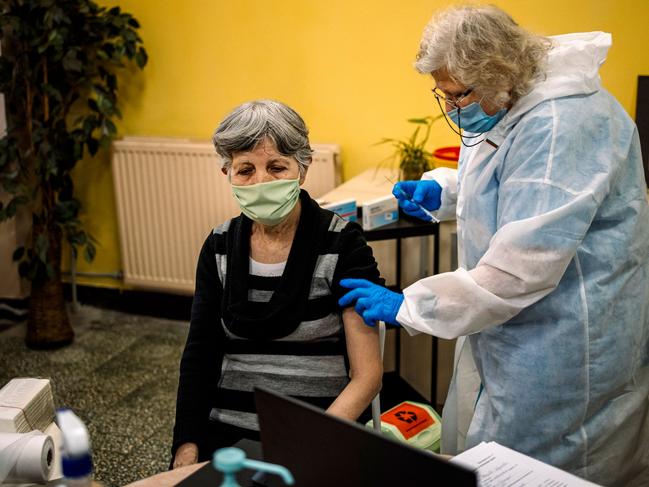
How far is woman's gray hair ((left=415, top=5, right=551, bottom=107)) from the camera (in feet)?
Result: 4.77

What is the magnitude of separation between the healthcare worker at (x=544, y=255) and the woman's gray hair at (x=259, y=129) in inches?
12.1

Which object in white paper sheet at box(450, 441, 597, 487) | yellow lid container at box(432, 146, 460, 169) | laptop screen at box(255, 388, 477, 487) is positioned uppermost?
yellow lid container at box(432, 146, 460, 169)

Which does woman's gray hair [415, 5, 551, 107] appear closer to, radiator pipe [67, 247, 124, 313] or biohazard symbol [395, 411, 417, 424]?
biohazard symbol [395, 411, 417, 424]

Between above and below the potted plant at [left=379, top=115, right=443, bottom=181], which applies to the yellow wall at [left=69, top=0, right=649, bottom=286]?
above

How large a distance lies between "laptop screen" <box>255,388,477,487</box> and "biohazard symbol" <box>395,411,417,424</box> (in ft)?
4.03

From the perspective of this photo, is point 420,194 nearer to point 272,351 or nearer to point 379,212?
point 379,212

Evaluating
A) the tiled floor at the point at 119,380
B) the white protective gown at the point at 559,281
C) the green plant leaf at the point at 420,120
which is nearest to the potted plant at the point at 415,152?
the green plant leaf at the point at 420,120

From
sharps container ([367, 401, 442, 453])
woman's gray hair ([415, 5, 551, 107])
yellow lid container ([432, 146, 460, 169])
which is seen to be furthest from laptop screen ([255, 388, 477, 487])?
yellow lid container ([432, 146, 460, 169])

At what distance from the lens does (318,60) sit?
333 cm

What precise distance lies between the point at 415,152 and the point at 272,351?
55.7 inches

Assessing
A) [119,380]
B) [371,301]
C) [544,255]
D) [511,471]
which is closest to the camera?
[511,471]

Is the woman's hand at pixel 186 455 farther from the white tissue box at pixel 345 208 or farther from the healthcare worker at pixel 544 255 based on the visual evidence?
the white tissue box at pixel 345 208

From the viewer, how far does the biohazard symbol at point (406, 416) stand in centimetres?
217

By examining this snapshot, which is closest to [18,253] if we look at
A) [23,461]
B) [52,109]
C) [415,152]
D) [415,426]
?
[52,109]
